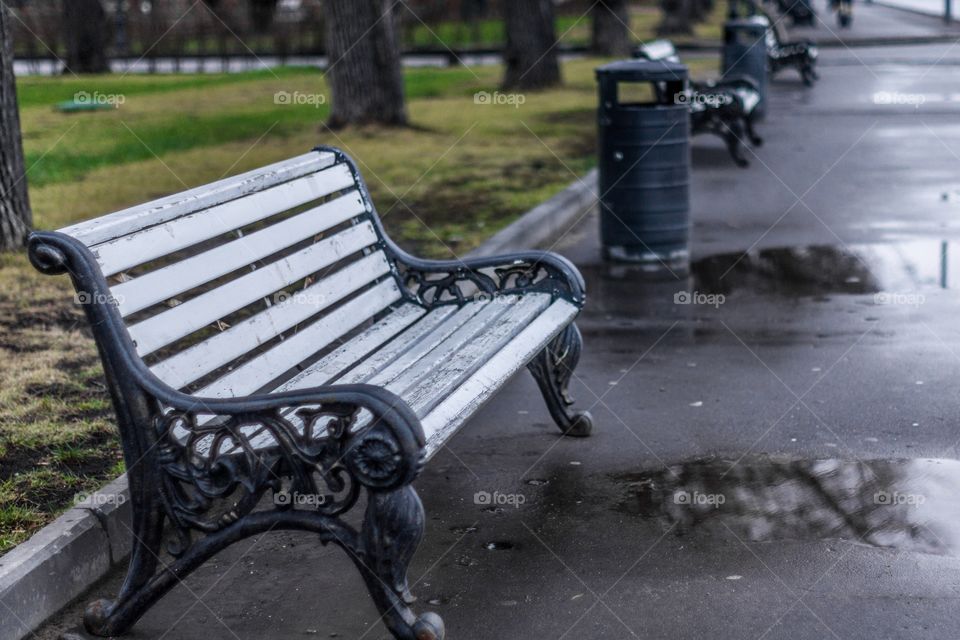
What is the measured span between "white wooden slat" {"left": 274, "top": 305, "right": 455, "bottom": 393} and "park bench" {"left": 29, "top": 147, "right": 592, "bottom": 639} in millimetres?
11

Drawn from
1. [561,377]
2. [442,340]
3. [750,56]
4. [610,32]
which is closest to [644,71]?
[561,377]

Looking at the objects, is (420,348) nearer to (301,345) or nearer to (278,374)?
(301,345)

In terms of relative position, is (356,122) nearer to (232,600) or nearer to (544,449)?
(544,449)

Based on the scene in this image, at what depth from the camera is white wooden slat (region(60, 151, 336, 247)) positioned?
3.69 meters

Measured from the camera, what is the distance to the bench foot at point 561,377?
5.25 meters

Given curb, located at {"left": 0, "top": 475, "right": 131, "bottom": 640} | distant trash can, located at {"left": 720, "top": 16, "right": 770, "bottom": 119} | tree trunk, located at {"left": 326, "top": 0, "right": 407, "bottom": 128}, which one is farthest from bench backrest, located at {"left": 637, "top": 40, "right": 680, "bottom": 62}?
curb, located at {"left": 0, "top": 475, "right": 131, "bottom": 640}

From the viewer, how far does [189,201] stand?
4.15 m

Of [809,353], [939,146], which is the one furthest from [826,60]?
[809,353]

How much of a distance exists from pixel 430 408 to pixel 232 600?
822 millimetres

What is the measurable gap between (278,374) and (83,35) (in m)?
25.3

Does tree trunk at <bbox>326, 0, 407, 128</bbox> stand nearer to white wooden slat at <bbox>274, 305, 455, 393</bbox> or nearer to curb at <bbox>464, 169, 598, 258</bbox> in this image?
curb at <bbox>464, 169, 598, 258</bbox>

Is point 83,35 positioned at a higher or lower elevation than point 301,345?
lower

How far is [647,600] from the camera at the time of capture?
3799mm

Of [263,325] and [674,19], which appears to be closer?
[263,325]
